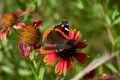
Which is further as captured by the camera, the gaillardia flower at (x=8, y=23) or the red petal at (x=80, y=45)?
the gaillardia flower at (x=8, y=23)

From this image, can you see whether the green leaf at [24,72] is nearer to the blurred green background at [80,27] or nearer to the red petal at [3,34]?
the blurred green background at [80,27]

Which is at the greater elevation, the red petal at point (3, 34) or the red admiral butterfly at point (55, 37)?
the red petal at point (3, 34)

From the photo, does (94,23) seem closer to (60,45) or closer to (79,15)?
(79,15)

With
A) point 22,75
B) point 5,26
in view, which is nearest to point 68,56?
point 5,26

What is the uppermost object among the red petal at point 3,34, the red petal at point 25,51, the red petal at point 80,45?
the red petal at point 3,34

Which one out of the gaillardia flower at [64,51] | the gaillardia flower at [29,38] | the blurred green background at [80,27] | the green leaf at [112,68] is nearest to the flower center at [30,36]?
the gaillardia flower at [29,38]

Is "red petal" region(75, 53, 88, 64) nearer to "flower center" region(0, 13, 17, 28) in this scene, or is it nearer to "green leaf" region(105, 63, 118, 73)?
"flower center" region(0, 13, 17, 28)

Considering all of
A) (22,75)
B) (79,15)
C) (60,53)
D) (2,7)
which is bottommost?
(22,75)

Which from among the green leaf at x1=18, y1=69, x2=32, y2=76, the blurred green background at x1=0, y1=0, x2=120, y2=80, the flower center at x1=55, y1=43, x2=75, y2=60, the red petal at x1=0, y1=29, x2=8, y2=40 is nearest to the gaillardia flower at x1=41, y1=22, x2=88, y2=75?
the flower center at x1=55, y1=43, x2=75, y2=60
